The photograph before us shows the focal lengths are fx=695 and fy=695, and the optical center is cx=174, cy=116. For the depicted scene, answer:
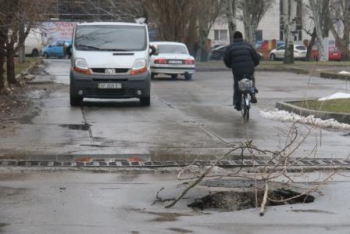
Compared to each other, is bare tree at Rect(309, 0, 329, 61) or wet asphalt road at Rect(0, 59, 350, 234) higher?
bare tree at Rect(309, 0, 329, 61)

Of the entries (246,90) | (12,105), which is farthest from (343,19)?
(246,90)

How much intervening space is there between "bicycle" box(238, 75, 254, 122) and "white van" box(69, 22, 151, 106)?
328 centimetres

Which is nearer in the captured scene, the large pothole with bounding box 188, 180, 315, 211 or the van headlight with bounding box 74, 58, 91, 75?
the large pothole with bounding box 188, 180, 315, 211

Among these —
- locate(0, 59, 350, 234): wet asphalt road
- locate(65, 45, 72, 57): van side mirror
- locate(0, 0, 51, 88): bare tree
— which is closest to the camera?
locate(0, 59, 350, 234): wet asphalt road

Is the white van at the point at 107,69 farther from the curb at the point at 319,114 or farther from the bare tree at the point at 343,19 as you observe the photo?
the bare tree at the point at 343,19

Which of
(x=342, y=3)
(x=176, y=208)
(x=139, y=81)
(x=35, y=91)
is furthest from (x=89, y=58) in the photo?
(x=342, y=3)

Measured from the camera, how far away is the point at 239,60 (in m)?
14.1

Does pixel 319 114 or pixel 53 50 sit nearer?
pixel 319 114

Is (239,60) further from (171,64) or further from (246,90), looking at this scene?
(171,64)

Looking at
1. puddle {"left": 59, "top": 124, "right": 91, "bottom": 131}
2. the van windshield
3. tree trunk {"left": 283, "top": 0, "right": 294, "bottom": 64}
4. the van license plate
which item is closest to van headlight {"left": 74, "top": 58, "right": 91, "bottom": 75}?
the van license plate

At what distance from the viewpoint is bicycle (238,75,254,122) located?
544 inches

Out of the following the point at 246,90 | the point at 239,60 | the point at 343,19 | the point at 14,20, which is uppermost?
the point at 343,19

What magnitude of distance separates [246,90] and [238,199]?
6.80 meters

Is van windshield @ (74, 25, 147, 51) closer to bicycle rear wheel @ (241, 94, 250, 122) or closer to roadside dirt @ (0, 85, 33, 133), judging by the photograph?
roadside dirt @ (0, 85, 33, 133)
